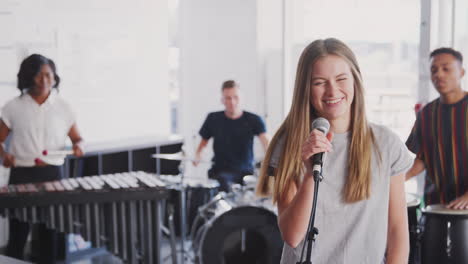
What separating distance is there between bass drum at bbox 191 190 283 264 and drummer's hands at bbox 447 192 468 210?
1.40 m

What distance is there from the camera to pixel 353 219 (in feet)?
5.63

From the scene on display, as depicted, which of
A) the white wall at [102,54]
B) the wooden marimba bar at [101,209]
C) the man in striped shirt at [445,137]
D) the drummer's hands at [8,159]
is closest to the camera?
the man in striped shirt at [445,137]

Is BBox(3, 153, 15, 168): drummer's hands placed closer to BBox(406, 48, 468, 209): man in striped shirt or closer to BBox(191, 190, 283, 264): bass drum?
BBox(191, 190, 283, 264): bass drum

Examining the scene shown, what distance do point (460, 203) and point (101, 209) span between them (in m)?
2.29

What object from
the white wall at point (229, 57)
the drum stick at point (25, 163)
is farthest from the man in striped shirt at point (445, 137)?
the white wall at point (229, 57)

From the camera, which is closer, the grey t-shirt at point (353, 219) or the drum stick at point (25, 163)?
the grey t-shirt at point (353, 219)

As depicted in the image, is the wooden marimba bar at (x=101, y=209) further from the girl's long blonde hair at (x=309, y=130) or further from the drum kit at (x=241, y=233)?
the girl's long blonde hair at (x=309, y=130)

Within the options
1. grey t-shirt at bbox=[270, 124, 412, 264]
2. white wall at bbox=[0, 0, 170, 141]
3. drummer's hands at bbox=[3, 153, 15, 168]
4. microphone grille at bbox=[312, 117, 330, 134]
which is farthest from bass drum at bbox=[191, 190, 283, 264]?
microphone grille at bbox=[312, 117, 330, 134]

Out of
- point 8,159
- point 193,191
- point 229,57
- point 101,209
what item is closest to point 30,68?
point 8,159

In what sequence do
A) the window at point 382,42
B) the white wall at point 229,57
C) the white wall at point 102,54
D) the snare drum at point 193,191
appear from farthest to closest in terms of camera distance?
the white wall at point 229,57, the window at point 382,42, the white wall at point 102,54, the snare drum at point 193,191

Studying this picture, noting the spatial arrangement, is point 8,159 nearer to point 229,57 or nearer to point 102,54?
point 102,54

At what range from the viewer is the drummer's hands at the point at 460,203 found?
3.18 metres

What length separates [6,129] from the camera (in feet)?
14.0

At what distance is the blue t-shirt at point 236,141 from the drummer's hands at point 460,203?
2.32 meters
